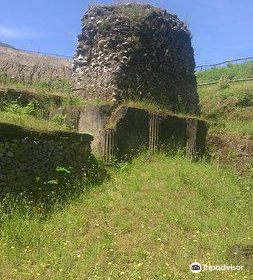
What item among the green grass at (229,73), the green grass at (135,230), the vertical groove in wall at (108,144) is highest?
the green grass at (229,73)

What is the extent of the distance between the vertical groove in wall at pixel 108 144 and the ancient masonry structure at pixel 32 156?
1.27 metres

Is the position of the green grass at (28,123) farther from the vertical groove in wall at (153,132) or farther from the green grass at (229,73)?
the green grass at (229,73)

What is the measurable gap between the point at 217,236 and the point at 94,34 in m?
8.66

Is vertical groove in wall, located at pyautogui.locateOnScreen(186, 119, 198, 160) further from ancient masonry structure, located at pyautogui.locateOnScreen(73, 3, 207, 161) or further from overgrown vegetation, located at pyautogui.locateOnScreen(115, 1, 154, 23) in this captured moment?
overgrown vegetation, located at pyautogui.locateOnScreen(115, 1, 154, 23)

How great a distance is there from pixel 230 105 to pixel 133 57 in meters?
6.23

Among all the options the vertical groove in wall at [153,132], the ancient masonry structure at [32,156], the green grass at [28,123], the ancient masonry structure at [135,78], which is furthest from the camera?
the vertical groove in wall at [153,132]

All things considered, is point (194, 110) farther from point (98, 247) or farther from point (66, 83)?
point (98, 247)

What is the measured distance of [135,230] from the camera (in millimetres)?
8297

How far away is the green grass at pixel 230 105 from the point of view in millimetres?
17000

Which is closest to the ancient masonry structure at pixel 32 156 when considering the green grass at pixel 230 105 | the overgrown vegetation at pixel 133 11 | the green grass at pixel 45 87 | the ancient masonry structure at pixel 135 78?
the ancient masonry structure at pixel 135 78

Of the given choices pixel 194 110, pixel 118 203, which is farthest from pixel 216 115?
pixel 118 203

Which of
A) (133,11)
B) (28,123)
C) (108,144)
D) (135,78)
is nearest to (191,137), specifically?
(135,78)

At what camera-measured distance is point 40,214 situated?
8969 mm

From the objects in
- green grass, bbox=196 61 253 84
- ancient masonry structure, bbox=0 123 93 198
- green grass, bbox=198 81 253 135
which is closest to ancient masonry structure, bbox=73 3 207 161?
ancient masonry structure, bbox=0 123 93 198
